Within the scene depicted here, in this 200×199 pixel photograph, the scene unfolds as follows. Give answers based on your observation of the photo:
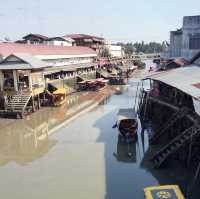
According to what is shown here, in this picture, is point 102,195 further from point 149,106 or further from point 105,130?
point 149,106

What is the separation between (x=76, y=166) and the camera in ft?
52.9

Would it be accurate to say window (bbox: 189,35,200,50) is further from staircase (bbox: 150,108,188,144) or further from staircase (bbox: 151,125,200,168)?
staircase (bbox: 151,125,200,168)

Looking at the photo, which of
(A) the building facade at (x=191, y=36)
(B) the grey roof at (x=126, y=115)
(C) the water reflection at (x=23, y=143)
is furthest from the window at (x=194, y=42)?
(C) the water reflection at (x=23, y=143)

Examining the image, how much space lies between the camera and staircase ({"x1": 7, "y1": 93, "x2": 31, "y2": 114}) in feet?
88.2

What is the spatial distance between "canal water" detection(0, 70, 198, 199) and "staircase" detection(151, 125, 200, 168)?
0.54m

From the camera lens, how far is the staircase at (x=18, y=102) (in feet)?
88.2

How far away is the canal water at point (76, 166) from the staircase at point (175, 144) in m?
0.54

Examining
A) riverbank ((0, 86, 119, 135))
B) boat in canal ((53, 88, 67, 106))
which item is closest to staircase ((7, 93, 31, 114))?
riverbank ((0, 86, 119, 135))

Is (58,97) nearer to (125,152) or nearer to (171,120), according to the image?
(125,152)

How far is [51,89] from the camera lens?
35844 millimetres

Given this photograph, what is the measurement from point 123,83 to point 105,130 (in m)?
30.0

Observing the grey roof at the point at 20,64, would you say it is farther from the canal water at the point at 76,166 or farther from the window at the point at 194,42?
the window at the point at 194,42

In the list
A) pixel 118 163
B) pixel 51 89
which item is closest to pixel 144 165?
pixel 118 163

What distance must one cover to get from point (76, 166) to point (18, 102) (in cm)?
1344
